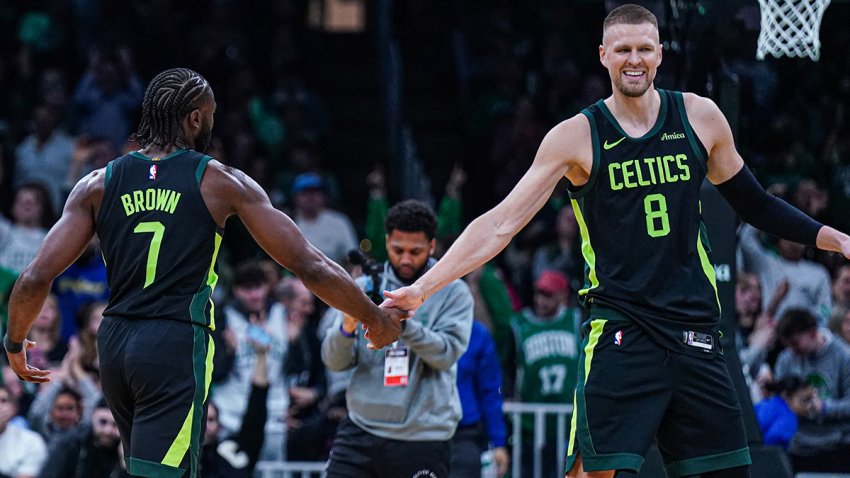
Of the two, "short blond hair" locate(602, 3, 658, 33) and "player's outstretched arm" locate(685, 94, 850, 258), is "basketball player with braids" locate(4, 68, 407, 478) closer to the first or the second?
"short blond hair" locate(602, 3, 658, 33)

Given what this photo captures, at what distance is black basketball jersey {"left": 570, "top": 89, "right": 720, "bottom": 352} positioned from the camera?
5.87 m

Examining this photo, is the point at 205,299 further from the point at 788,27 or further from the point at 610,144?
the point at 788,27

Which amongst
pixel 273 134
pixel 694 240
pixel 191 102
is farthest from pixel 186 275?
pixel 273 134

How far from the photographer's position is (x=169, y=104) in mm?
6090

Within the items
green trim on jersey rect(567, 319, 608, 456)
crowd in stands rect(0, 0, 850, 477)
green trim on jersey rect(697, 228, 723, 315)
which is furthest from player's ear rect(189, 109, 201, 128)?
crowd in stands rect(0, 0, 850, 477)

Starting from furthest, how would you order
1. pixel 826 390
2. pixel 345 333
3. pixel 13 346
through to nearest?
pixel 826 390 < pixel 345 333 < pixel 13 346

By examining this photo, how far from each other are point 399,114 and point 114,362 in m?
11.4

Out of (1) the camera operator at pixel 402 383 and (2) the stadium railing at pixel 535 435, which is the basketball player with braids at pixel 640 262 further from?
(2) the stadium railing at pixel 535 435

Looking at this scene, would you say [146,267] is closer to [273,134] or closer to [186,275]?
[186,275]

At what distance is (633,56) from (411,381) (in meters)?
2.58

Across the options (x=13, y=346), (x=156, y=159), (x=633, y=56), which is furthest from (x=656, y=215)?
(x=13, y=346)

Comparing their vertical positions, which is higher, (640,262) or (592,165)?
(592,165)

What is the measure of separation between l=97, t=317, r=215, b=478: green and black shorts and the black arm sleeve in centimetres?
249

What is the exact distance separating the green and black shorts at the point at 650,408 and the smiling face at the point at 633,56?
1.00m
